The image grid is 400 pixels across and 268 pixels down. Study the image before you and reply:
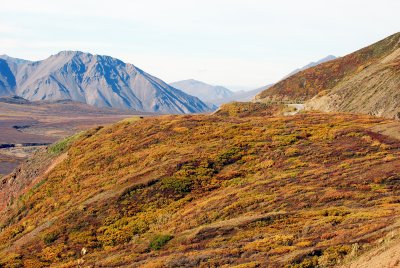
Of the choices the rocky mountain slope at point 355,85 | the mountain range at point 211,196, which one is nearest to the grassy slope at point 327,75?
the rocky mountain slope at point 355,85

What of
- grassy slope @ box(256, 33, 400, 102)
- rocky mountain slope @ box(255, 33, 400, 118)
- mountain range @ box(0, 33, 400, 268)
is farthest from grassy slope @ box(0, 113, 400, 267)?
grassy slope @ box(256, 33, 400, 102)

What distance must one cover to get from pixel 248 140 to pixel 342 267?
90.9 ft

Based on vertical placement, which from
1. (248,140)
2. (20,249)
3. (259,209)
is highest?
(248,140)

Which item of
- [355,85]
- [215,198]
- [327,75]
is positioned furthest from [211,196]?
[327,75]

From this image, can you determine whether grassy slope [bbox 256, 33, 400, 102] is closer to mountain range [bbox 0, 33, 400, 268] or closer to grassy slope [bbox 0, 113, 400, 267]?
mountain range [bbox 0, 33, 400, 268]

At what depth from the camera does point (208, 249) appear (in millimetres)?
24641

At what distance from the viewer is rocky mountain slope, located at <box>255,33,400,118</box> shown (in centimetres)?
6719

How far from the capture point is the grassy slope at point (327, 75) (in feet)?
324

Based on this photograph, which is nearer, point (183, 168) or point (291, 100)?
point (183, 168)

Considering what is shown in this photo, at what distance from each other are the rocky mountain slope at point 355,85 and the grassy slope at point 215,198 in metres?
17.9

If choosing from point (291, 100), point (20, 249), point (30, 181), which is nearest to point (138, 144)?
point (30, 181)

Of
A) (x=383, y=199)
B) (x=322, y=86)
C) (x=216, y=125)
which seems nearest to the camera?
(x=383, y=199)

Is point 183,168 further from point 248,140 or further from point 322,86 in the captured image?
point 322,86

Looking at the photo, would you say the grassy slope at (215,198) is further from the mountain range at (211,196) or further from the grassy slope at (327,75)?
the grassy slope at (327,75)
